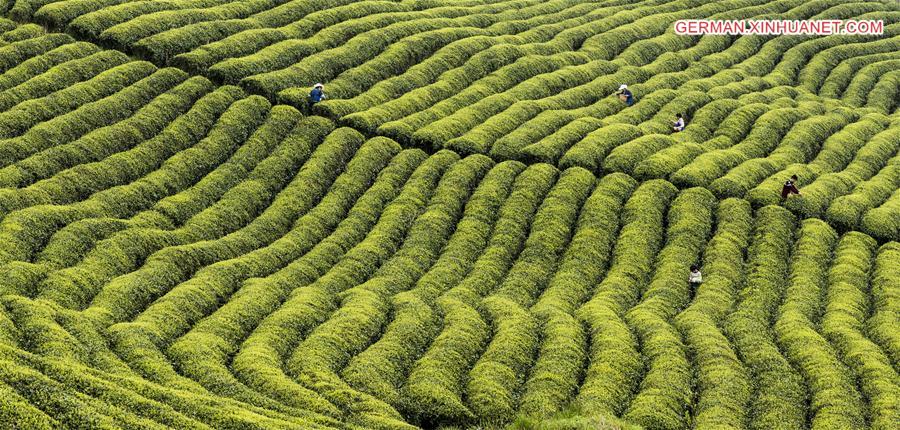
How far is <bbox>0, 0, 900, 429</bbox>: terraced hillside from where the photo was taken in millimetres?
28578

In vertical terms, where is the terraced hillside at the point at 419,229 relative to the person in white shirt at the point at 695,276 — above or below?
above

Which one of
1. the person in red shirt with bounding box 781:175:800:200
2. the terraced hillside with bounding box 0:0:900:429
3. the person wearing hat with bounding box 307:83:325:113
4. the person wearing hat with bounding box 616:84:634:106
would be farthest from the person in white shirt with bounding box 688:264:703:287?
the person wearing hat with bounding box 307:83:325:113

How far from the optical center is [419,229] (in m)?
41.9

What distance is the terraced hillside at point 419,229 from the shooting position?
2858 centimetres

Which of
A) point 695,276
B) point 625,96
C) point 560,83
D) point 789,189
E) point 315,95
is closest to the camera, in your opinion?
point 695,276

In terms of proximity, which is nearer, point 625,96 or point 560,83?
point 625,96

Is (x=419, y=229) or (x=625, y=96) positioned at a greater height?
(x=419, y=229)

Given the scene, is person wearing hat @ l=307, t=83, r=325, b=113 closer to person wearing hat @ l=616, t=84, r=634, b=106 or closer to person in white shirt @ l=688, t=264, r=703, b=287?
person wearing hat @ l=616, t=84, r=634, b=106

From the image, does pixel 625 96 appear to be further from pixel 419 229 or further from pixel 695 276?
pixel 695 276

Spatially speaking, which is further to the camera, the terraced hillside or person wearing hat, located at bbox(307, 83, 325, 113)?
person wearing hat, located at bbox(307, 83, 325, 113)

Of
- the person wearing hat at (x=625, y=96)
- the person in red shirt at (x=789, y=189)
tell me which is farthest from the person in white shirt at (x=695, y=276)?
the person wearing hat at (x=625, y=96)

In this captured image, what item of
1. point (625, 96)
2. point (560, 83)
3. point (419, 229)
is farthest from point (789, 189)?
point (560, 83)

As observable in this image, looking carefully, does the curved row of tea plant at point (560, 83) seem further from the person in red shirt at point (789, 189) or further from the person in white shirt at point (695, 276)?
the person in white shirt at point (695, 276)

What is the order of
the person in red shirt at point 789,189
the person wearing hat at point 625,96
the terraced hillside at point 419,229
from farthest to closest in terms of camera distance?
1. the person wearing hat at point 625,96
2. the person in red shirt at point 789,189
3. the terraced hillside at point 419,229
